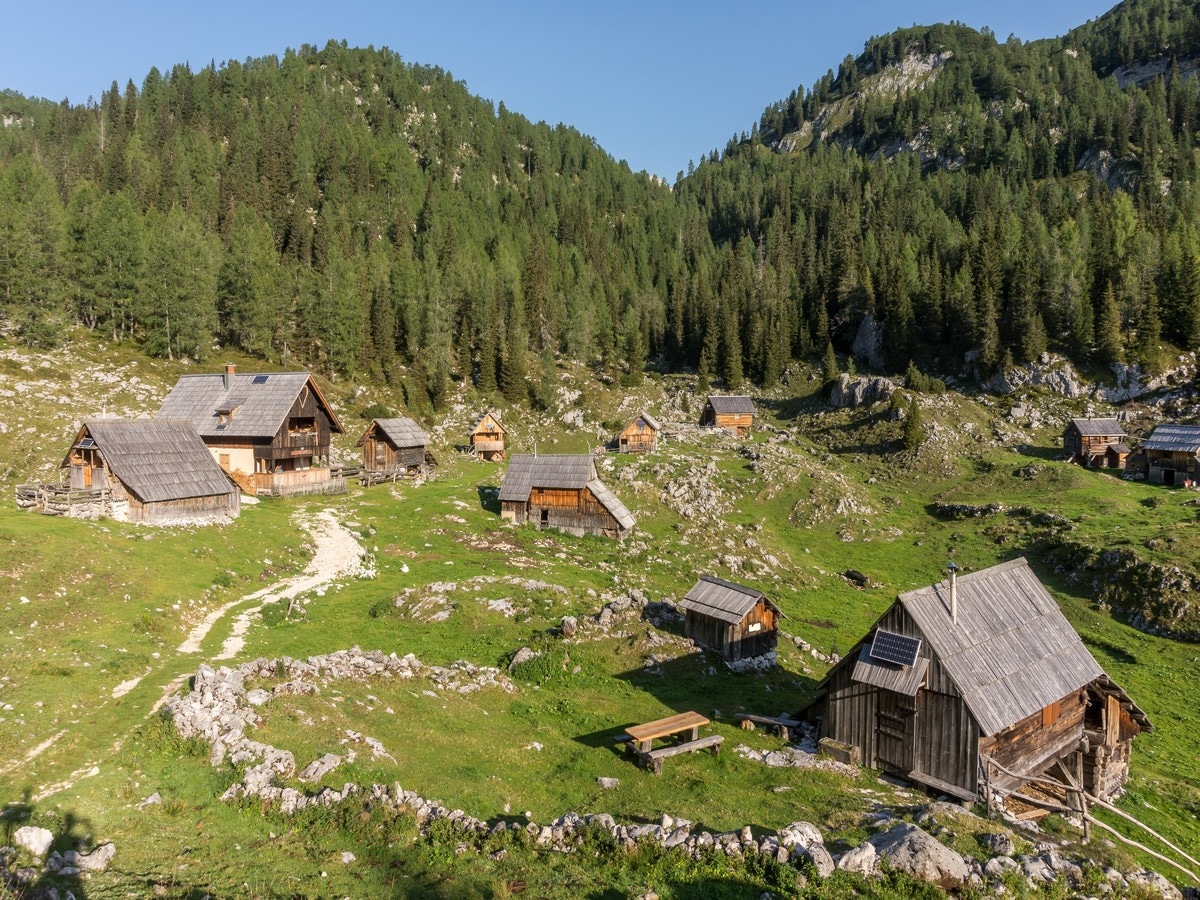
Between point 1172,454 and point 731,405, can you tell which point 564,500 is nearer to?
point 731,405

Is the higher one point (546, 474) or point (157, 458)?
point (157, 458)

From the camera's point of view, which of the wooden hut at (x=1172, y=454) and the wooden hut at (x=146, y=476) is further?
the wooden hut at (x=1172, y=454)

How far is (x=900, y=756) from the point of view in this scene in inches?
876

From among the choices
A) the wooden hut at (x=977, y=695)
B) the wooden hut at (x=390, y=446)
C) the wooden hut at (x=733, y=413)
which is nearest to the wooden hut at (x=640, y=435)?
the wooden hut at (x=733, y=413)

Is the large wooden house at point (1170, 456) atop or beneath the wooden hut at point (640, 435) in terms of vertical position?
beneath

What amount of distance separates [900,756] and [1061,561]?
39750 millimetres

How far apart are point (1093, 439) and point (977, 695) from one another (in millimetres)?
69469

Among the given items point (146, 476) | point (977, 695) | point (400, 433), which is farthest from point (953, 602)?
point (400, 433)

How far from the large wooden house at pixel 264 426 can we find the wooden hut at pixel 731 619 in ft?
129

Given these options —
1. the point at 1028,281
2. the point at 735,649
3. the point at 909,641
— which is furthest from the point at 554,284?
the point at 909,641

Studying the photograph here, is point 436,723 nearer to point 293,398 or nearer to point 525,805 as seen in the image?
point 525,805

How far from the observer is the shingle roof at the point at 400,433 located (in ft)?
233

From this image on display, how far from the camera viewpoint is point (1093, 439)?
244 feet

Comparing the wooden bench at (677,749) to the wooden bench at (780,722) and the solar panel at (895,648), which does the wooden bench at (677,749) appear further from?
the solar panel at (895,648)
